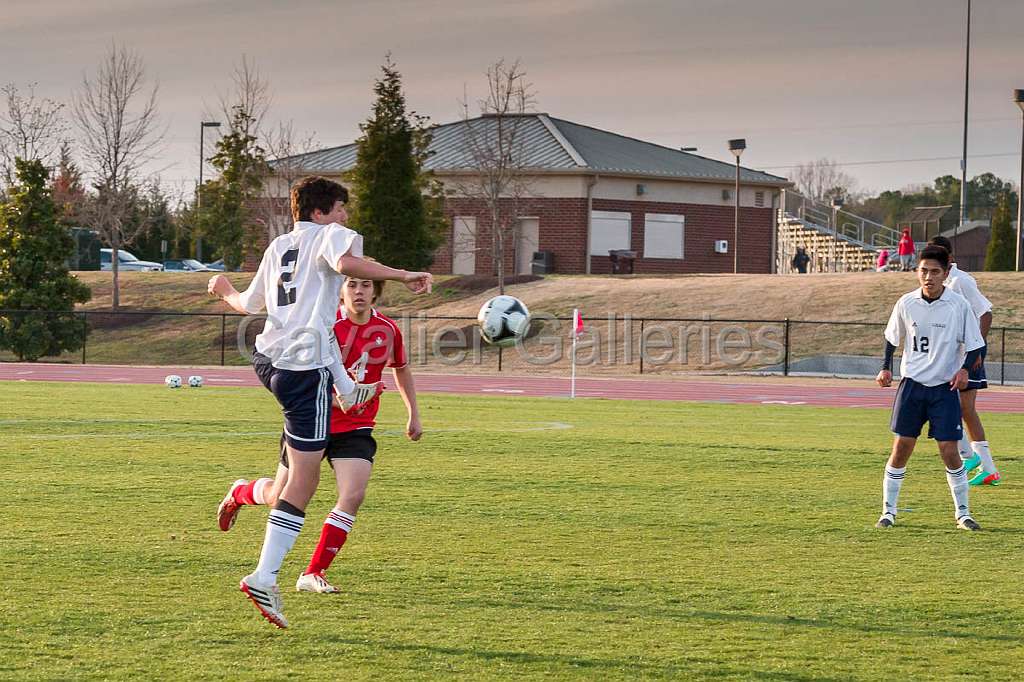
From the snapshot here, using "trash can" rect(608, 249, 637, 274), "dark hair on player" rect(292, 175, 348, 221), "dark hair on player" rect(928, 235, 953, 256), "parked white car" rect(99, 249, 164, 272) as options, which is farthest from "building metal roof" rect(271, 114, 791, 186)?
"dark hair on player" rect(292, 175, 348, 221)

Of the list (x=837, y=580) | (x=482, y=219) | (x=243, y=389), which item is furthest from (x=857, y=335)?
(x=837, y=580)

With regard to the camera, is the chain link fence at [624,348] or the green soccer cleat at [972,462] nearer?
the green soccer cleat at [972,462]

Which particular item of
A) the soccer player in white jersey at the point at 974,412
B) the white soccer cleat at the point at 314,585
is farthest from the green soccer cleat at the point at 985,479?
the white soccer cleat at the point at 314,585

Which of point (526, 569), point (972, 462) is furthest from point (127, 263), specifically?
point (526, 569)

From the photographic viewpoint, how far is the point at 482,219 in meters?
52.8

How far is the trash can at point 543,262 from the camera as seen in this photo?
167ft

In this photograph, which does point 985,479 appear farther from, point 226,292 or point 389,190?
point 389,190

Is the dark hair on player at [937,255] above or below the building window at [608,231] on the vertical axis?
below

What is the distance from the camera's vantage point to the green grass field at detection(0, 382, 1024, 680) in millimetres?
5398

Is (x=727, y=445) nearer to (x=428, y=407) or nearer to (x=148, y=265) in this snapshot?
(x=428, y=407)

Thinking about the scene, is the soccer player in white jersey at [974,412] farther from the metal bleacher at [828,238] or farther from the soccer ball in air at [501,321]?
the metal bleacher at [828,238]

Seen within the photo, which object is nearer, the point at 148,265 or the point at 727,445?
the point at 727,445

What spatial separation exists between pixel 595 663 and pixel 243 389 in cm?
1946

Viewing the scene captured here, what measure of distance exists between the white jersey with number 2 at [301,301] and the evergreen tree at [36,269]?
32298mm
